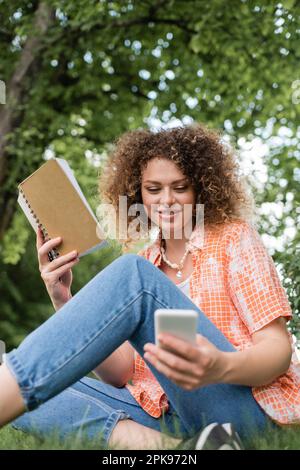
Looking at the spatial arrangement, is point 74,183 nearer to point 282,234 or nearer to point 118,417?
point 118,417

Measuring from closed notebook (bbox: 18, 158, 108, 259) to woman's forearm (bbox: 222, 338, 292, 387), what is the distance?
2.31 feet

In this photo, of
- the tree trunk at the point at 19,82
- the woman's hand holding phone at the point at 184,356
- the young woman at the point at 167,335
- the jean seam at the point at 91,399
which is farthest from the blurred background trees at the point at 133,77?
the woman's hand holding phone at the point at 184,356

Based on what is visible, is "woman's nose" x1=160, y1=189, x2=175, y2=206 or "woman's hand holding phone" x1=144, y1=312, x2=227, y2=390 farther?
"woman's nose" x1=160, y1=189, x2=175, y2=206

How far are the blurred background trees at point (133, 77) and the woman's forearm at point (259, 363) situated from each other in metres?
4.36

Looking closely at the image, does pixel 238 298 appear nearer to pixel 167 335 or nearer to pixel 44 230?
pixel 167 335

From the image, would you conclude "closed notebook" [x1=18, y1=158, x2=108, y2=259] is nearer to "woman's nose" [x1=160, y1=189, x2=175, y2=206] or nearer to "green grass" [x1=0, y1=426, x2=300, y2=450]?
"woman's nose" [x1=160, y1=189, x2=175, y2=206]

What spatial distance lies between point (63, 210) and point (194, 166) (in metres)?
0.51

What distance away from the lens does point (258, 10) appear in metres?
7.27

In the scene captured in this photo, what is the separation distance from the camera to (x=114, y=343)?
1832 millimetres

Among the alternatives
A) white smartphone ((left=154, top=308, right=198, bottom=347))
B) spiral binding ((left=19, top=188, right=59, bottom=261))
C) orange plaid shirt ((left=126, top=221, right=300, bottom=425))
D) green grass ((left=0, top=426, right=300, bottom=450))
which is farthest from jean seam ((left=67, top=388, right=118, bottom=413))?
white smartphone ((left=154, top=308, right=198, bottom=347))

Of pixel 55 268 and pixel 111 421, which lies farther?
pixel 55 268

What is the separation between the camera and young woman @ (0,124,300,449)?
1739 millimetres

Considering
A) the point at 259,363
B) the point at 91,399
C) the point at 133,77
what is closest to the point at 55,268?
the point at 91,399
